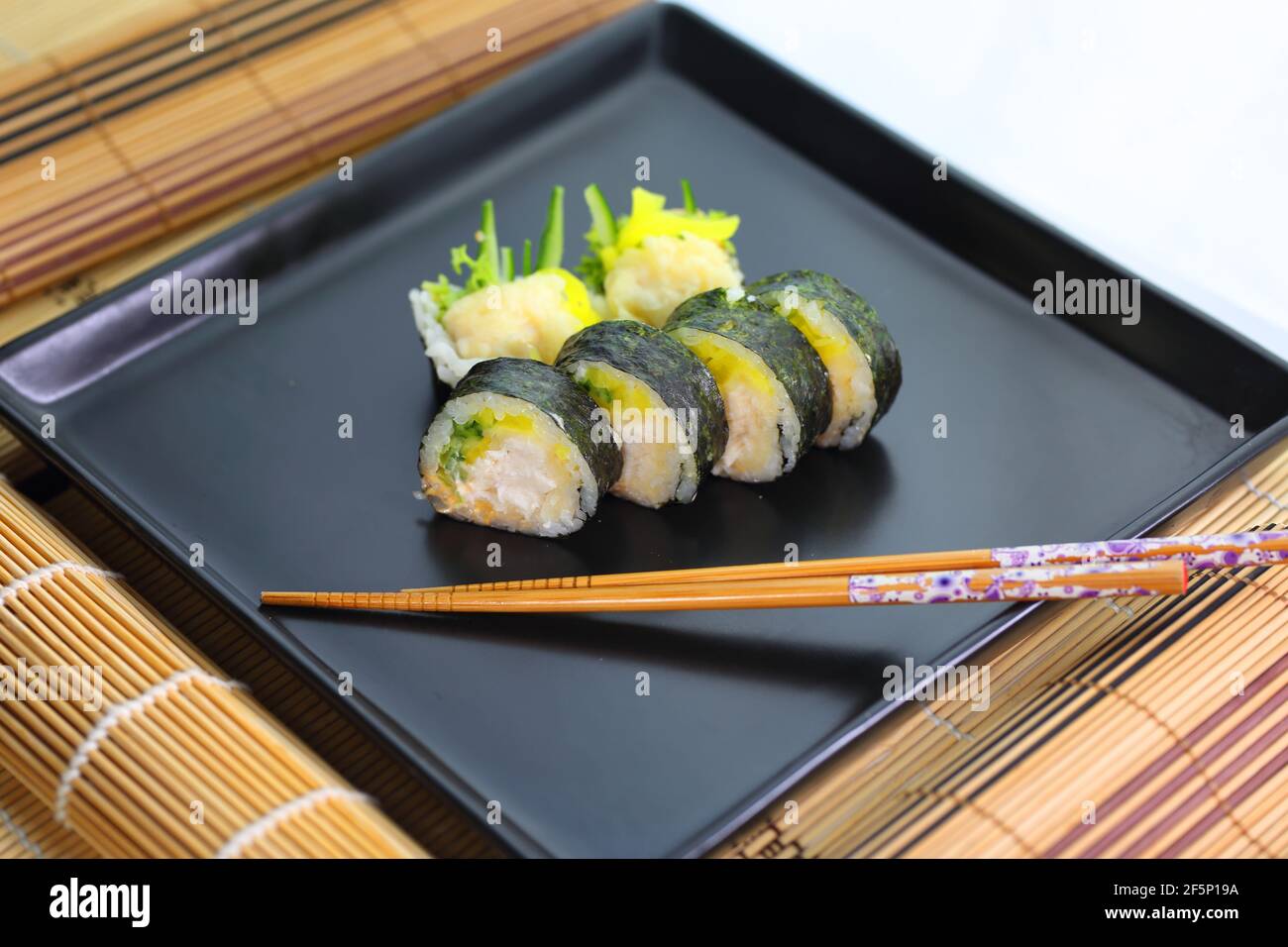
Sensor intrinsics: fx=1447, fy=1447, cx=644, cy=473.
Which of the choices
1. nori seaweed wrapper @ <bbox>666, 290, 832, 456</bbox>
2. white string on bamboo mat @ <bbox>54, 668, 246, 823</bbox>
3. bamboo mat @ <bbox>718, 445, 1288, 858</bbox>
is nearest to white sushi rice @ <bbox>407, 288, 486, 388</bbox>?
nori seaweed wrapper @ <bbox>666, 290, 832, 456</bbox>

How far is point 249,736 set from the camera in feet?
7.17

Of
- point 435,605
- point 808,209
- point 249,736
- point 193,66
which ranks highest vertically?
point 193,66

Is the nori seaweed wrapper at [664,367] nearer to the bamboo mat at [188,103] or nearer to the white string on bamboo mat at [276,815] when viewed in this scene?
the white string on bamboo mat at [276,815]

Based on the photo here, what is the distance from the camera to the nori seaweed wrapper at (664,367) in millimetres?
2588

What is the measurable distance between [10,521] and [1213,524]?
7.06 ft

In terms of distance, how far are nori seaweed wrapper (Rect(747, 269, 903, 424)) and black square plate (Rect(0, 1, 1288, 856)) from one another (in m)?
0.15

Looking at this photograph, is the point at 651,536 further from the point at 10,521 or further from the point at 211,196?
the point at 211,196

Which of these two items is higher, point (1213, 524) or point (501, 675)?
point (1213, 524)

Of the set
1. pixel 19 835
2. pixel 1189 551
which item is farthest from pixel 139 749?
pixel 1189 551

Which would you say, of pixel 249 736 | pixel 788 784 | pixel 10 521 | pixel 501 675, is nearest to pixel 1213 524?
pixel 788 784

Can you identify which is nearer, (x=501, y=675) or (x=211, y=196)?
(x=501, y=675)

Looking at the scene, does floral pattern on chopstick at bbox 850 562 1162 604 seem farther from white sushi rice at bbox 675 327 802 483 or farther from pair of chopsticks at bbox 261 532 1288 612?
white sushi rice at bbox 675 327 802 483

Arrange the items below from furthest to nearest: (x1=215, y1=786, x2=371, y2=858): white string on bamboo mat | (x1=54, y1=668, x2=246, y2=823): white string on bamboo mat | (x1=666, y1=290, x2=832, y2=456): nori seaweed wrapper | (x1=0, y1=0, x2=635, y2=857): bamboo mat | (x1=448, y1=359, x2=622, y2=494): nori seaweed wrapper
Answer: (x1=0, y1=0, x2=635, y2=857): bamboo mat < (x1=666, y1=290, x2=832, y2=456): nori seaweed wrapper < (x1=448, y1=359, x2=622, y2=494): nori seaweed wrapper < (x1=54, y1=668, x2=246, y2=823): white string on bamboo mat < (x1=215, y1=786, x2=371, y2=858): white string on bamboo mat

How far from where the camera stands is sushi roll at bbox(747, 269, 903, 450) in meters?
2.75
